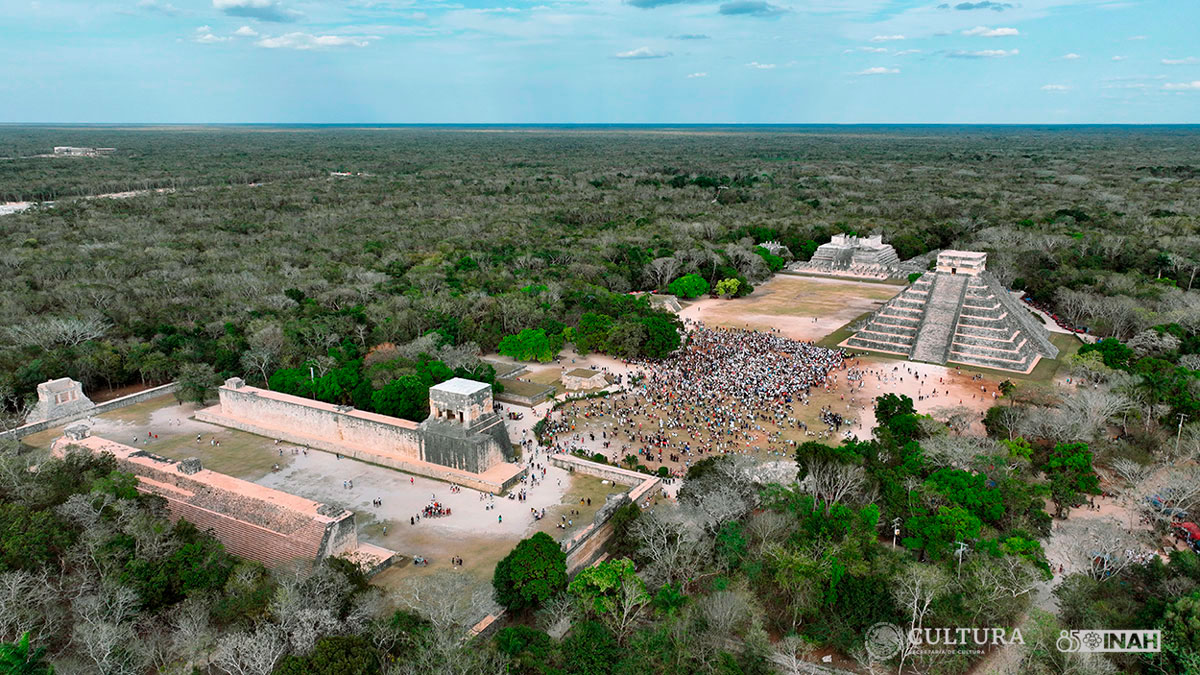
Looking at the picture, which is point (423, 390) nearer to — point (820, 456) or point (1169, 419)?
point (820, 456)

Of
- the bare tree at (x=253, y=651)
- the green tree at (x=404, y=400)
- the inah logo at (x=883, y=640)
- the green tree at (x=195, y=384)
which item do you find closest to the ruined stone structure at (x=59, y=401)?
the green tree at (x=195, y=384)

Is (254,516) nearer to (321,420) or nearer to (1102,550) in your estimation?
(321,420)

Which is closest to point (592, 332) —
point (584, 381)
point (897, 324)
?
point (584, 381)

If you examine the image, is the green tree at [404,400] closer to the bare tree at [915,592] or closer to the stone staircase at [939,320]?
the bare tree at [915,592]

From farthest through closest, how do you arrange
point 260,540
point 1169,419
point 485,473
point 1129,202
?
1. point 1129,202
2. point 1169,419
3. point 485,473
4. point 260,540

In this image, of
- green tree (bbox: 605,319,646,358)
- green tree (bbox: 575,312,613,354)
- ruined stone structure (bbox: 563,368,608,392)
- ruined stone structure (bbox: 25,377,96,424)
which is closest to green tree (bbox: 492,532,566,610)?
ruined stone structure (bbox: 563,368,608,392)

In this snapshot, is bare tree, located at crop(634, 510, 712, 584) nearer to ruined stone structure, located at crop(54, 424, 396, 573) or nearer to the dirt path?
ruined stone structure, located at crop(54, 424, 396, 573)

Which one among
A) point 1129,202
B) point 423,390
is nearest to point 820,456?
point 423,390
